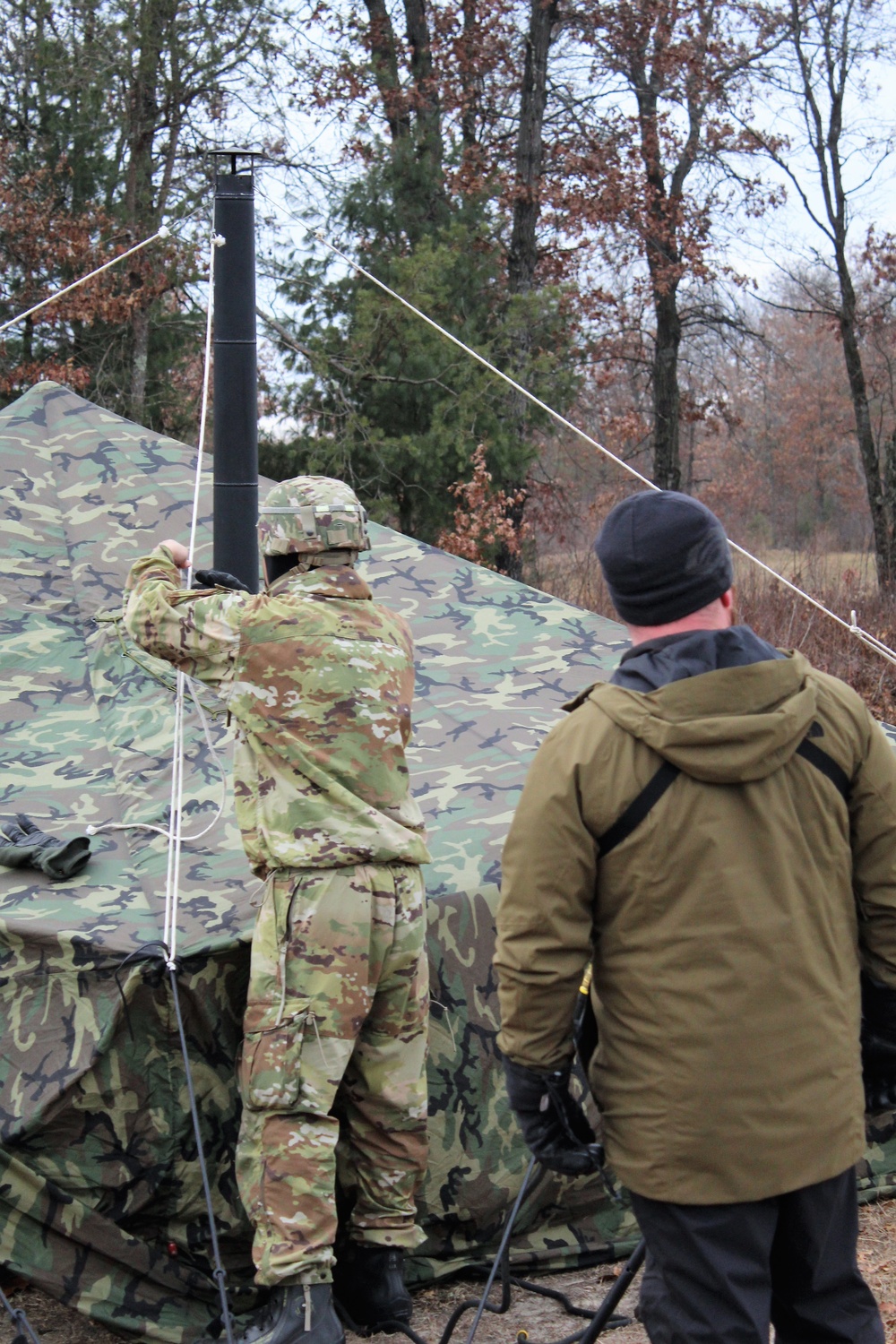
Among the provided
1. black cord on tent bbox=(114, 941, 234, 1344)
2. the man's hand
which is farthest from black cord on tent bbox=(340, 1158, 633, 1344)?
the man's hand

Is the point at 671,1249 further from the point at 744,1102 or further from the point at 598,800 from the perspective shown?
the point at 598,800

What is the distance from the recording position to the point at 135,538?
18.6 ft

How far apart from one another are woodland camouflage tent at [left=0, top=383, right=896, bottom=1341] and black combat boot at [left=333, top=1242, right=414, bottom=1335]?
363mm

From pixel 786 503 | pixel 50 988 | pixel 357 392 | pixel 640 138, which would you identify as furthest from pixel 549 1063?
pixel 786 503

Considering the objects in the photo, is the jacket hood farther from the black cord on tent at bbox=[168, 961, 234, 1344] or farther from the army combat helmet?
the black cord on tent at bbox=[168, 961, 234, 1344]

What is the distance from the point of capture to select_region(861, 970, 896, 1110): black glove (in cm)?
249

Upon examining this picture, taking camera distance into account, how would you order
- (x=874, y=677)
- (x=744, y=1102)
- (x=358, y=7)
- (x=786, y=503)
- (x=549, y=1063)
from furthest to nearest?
(x=786, y=503) < (x=358, y=7) < (x=874, y=677) < (x=549, y=1063) < (x=744, y=1102)

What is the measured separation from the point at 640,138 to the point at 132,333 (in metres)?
6.93

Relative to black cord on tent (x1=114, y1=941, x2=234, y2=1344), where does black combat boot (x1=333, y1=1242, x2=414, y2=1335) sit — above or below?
below

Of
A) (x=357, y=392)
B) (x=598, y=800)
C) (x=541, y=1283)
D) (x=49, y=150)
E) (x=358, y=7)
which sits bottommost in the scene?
(x=541, y=1283)

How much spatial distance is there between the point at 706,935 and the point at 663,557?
0.60m

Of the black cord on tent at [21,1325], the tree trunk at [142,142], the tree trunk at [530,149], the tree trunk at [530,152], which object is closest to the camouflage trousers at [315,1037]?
the black cord on tent at [21,1325]

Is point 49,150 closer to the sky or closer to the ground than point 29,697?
closer to the sky

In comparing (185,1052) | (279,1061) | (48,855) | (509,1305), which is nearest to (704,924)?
(279,1061)
